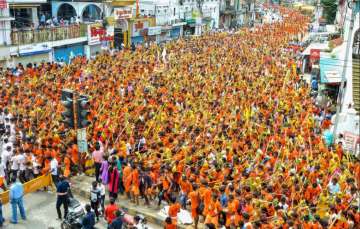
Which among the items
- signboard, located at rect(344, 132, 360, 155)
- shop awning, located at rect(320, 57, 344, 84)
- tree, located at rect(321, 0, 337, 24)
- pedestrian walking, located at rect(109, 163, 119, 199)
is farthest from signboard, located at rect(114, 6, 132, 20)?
tree, located at rect(321, 0, 337, 24)

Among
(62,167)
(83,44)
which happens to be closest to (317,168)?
(62,167)

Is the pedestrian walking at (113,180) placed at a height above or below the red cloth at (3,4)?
below

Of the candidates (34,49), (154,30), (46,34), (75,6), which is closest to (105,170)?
(34,49)

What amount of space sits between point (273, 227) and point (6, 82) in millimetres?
12821

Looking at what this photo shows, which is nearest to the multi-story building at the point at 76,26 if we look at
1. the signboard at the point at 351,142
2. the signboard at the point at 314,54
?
the signboard at the point at 314,54

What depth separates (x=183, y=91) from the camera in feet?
53.7

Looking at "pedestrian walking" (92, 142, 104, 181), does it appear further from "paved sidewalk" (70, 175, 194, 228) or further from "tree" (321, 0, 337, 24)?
"tree" (321, 0, 337, 24)

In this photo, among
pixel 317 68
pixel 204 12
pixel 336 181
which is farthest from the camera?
pixel 204 12

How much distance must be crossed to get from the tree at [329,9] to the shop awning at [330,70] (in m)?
25.2

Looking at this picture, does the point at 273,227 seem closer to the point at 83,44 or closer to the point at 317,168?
the point at 317,168

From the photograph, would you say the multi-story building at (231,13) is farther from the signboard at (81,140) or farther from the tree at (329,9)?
the signboard at (81,140)

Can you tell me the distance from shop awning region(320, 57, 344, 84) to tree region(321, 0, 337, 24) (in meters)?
25.2

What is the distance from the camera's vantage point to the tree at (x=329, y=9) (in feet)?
140

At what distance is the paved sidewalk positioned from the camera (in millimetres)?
9141
